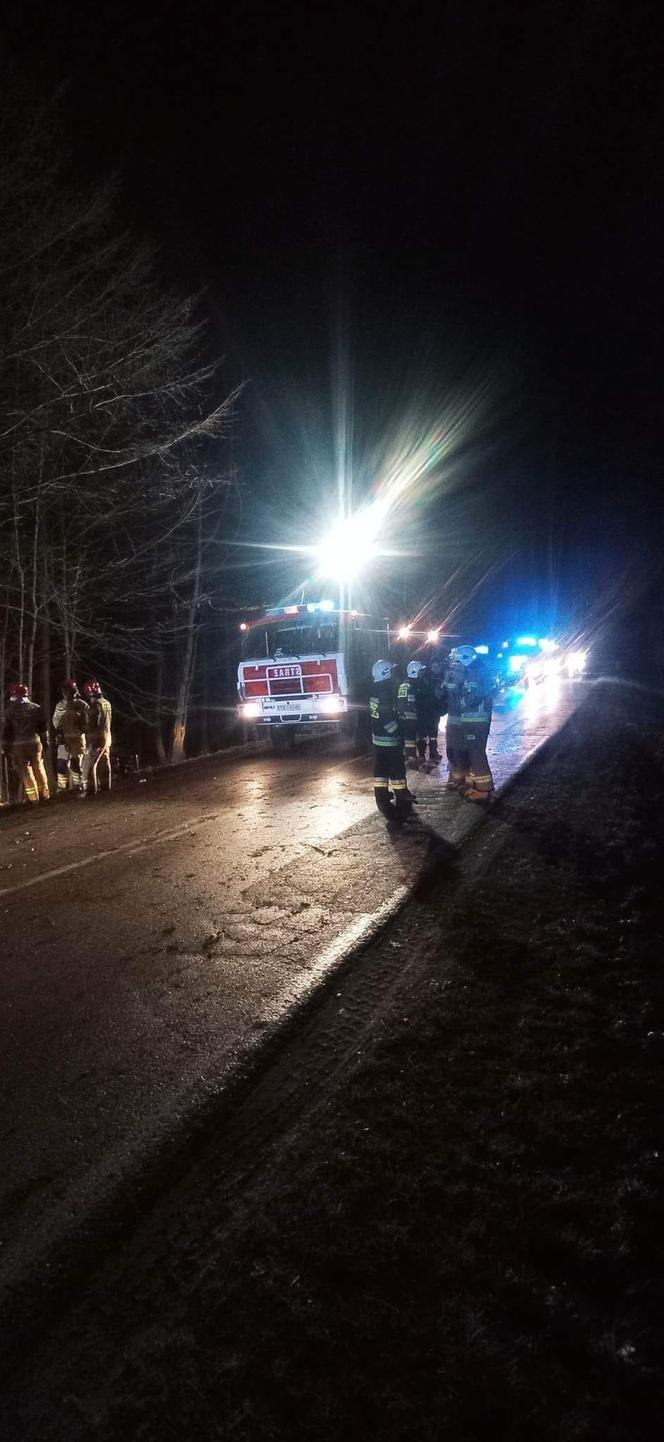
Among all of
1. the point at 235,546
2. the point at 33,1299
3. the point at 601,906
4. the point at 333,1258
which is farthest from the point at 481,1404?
the point at 235,546

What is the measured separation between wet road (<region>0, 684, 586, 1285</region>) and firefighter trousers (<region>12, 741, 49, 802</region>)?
2.14 meters

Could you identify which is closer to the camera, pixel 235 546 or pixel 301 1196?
pixel 301 1196

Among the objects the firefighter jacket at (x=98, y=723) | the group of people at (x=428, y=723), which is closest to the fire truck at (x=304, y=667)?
the group of people at (x=428, y=723)

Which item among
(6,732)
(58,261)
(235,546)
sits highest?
(58,261)

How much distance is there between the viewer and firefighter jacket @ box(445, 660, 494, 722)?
9719 millimetres

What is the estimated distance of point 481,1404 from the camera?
1.89m

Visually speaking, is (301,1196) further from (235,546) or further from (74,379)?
(235,546)

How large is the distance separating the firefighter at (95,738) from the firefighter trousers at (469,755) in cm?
568

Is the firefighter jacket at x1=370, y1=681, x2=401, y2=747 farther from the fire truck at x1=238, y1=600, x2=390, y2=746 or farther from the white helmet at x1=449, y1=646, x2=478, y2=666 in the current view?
the fire truck at x1=238, y1=600, x2=390, y2=746

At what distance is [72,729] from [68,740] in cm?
20

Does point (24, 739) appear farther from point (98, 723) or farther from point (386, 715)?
point (386, 715)

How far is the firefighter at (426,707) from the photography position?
1208 cm

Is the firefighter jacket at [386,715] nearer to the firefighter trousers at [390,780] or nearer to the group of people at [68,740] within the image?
the firefighter trousers at [390,780]

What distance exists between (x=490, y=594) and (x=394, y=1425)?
79.6 metres
